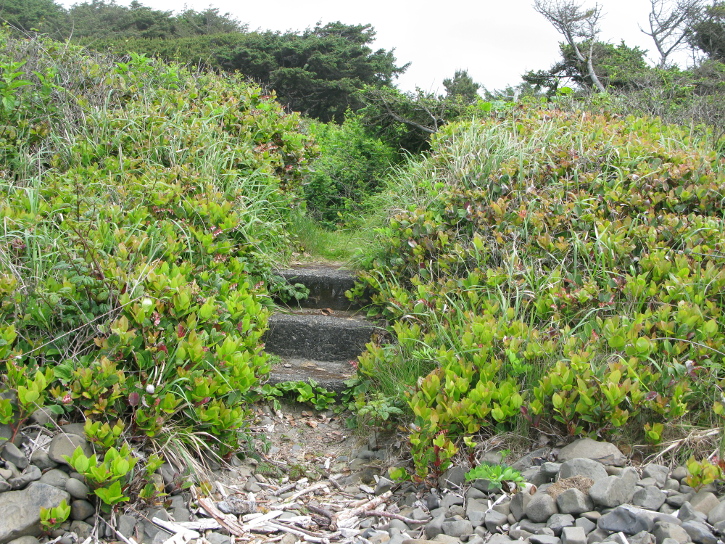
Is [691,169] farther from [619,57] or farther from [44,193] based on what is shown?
[619,57]

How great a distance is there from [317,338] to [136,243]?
5.24 feet

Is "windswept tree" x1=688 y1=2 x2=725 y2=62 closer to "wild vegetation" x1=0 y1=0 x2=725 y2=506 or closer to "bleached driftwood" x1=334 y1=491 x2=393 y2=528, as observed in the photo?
"wild vegetation" x1=0 y1=0 x2=725 y2=506

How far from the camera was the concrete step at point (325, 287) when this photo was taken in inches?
193

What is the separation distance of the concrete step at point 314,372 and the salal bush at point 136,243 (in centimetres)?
33

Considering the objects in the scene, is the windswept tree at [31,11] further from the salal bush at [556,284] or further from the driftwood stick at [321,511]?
the driftwood stick at [321,511]

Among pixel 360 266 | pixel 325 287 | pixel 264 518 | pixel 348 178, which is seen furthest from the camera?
pixel 348 178

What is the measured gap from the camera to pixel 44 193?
159 inches

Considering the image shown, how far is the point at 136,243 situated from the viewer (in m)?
3.29

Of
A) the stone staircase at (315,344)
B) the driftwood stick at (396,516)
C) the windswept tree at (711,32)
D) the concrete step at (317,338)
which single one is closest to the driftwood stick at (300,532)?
the driftwood stick at (396,516)

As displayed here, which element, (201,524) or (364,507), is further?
(364,507)

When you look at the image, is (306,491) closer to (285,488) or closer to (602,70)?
(285,488)

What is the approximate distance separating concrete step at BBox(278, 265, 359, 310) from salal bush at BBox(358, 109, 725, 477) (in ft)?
0.93

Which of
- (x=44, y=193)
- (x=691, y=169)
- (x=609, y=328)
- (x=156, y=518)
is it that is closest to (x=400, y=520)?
(x=156, y=518)

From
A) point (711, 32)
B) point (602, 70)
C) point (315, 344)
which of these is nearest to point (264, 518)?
point (315, 344)
